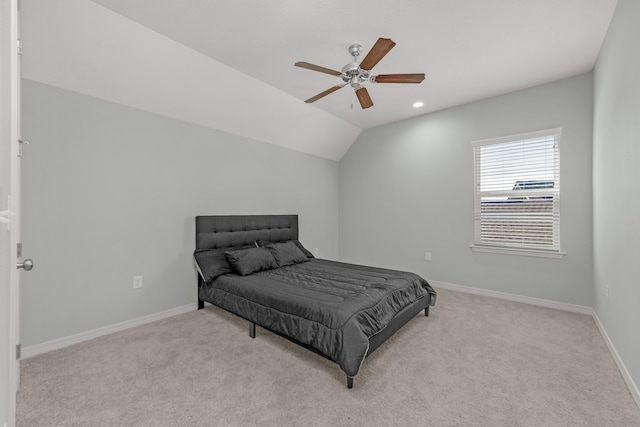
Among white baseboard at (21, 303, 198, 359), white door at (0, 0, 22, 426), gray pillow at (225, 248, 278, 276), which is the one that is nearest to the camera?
white door at (0, 0, 22, 426)

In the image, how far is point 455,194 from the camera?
4078 mm

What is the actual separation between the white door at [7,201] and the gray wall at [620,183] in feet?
10.8

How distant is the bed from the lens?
6.44ft

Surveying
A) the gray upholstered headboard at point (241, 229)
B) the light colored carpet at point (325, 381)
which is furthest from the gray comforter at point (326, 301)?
the gray upholstered headboard at point (241, 229)

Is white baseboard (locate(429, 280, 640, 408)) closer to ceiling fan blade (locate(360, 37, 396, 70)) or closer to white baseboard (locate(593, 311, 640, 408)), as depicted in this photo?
white baseboard (locate(593, 311, 640, 408))

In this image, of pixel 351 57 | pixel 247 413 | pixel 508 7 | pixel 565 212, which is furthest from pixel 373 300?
pixel 565 212

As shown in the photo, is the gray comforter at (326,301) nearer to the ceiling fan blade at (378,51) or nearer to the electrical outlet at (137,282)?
the electrical outlet at (137,282)

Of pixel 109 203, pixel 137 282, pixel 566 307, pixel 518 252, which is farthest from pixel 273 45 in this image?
pixel 566 307

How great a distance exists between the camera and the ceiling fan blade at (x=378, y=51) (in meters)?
1.84

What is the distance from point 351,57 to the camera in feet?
8.96

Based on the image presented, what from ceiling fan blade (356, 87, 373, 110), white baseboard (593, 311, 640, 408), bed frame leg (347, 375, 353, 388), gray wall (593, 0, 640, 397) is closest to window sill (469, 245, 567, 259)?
gray wall (593, 0, 640, 397)

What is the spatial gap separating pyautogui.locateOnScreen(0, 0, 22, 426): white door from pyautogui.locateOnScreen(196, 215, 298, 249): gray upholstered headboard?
210cm

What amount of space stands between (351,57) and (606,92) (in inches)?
92.8

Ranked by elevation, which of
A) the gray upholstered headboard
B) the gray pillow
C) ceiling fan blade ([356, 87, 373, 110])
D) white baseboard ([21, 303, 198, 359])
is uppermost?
ceiling fan blade ([356, 87, 373, 110])
